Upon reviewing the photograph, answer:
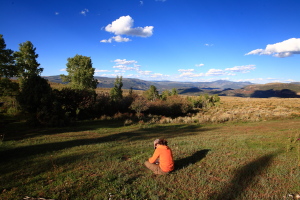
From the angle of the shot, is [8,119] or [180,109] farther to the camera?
[180,109]

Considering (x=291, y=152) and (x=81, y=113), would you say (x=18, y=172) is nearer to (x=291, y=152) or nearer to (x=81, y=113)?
(x=291, y=152)

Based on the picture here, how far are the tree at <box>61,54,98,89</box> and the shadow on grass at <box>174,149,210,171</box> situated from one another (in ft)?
83.4

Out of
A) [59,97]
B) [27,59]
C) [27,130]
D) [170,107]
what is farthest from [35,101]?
[170,107]

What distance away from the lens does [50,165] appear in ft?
21.6

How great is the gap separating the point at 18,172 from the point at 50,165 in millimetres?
974

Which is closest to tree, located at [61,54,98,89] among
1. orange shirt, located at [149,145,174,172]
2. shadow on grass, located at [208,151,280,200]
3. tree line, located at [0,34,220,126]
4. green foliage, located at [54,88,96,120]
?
tree line, located at [0,34,220,126]

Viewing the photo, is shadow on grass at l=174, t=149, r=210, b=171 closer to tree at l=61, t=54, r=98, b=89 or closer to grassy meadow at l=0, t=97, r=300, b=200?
grassy meadow at l=0, t=97, r=300, b=200

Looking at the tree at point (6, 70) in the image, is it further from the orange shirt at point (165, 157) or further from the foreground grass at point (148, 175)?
the orange shirt at point (165, 157)

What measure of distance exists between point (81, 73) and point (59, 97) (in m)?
8.12

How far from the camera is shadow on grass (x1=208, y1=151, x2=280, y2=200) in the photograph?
448 centimetres

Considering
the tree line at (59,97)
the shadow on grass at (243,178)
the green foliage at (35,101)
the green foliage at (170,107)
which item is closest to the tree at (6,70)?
the tree line at (59,97)

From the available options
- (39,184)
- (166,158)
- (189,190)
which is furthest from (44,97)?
(189,190)

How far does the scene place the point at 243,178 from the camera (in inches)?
215

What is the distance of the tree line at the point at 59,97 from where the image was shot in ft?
56.1
